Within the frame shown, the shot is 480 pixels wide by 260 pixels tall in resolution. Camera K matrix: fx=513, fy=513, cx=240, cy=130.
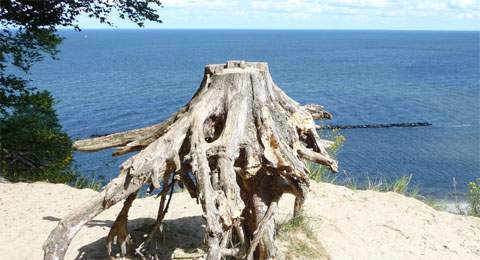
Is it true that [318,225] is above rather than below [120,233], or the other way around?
below

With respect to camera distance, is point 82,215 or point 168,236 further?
point 168,236

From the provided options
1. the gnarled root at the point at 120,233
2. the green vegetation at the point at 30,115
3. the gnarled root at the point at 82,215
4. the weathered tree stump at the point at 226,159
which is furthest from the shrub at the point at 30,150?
the gnarled root at the point at 82,215

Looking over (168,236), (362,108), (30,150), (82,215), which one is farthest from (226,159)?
(362,108)

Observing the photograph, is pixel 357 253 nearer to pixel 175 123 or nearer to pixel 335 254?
pixel 335 254

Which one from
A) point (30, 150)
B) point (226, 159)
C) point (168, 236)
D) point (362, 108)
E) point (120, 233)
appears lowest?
point (362, 108)

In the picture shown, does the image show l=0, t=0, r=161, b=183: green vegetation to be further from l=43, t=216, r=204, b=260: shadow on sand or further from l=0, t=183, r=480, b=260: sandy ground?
l=43, t=216, r=204, b=260: shadow on sand

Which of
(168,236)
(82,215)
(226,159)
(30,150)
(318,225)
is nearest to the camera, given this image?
(82,215)

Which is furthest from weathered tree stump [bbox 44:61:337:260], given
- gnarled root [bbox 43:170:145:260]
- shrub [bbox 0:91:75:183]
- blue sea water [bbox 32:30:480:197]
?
blue sea water [bbox 32:30:480:197]

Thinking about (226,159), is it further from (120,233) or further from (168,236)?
(168,236)

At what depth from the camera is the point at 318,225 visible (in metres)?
8.55

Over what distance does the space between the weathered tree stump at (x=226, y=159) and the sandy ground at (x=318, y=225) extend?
2.54ft

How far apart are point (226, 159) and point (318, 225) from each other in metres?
3.59

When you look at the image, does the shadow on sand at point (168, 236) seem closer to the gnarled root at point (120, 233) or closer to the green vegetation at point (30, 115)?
the gnarled root at point (120, 233)

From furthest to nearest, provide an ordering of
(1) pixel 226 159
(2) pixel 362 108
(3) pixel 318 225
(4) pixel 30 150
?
(2) pixel 362 108, (4) pixel 30 150, (3) pixel 318 225, (1) pixel 226 159
